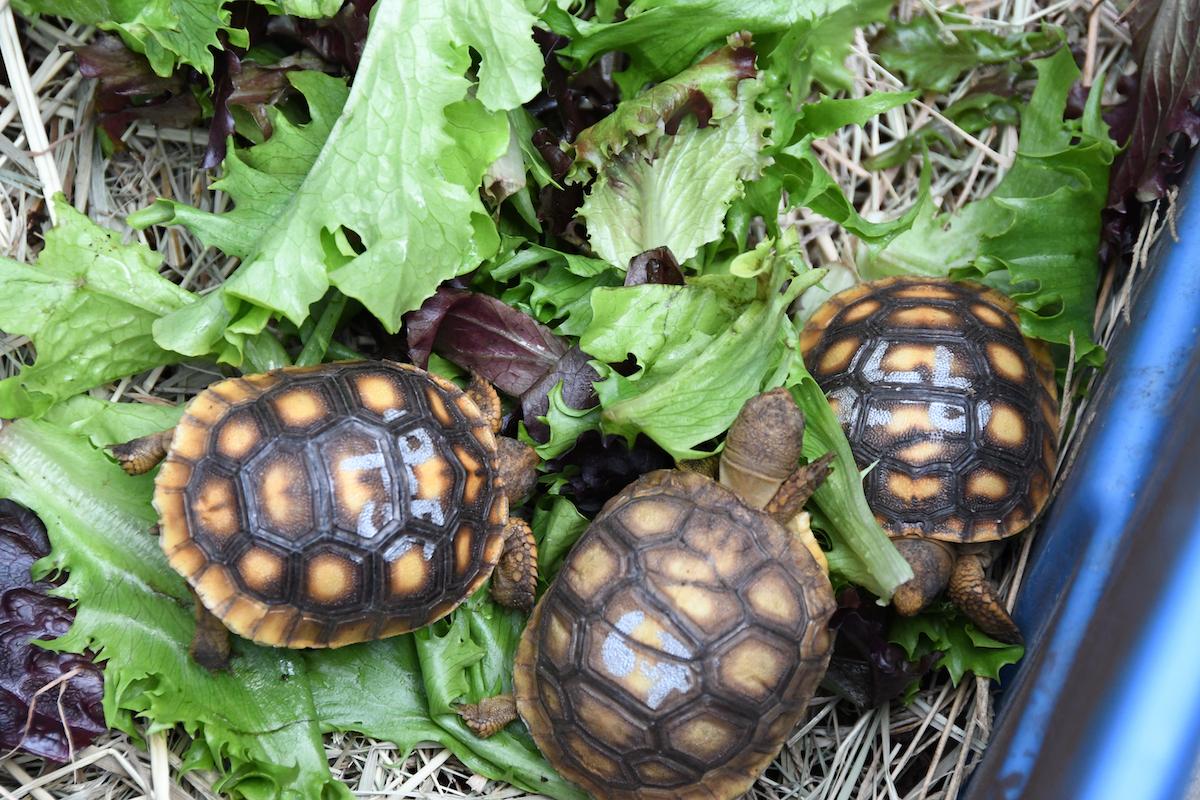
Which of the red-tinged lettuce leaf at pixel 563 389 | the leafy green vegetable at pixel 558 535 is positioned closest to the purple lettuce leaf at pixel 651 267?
the red-tinged lettuce leaf at pixel 563 389

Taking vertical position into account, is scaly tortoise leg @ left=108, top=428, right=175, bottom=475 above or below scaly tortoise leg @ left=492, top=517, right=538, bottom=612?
above

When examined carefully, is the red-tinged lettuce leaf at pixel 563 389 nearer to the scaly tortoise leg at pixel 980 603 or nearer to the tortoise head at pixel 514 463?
the tortoise head at pixel 514 463

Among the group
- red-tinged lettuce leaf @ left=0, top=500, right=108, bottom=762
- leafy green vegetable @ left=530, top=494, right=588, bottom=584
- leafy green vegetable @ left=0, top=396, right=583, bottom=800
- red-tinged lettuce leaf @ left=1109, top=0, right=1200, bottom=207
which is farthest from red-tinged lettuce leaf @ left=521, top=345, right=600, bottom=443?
red-tinged lettuce leaf @ left=1109, top=0, right=1200, bottom=207

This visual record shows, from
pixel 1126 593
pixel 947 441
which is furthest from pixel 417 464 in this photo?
pixel 1126 593

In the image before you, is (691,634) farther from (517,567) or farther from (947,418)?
(947,418)

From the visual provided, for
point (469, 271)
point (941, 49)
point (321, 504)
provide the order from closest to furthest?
point (321, 504), point (469, 271), point (941, 49)

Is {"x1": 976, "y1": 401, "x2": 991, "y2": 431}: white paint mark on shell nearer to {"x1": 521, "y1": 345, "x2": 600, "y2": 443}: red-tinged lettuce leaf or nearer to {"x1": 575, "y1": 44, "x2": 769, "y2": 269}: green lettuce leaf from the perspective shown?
{"x1": 575, "y1": 44, "x2": 769, "y2": 269}: green lettuce leaf
